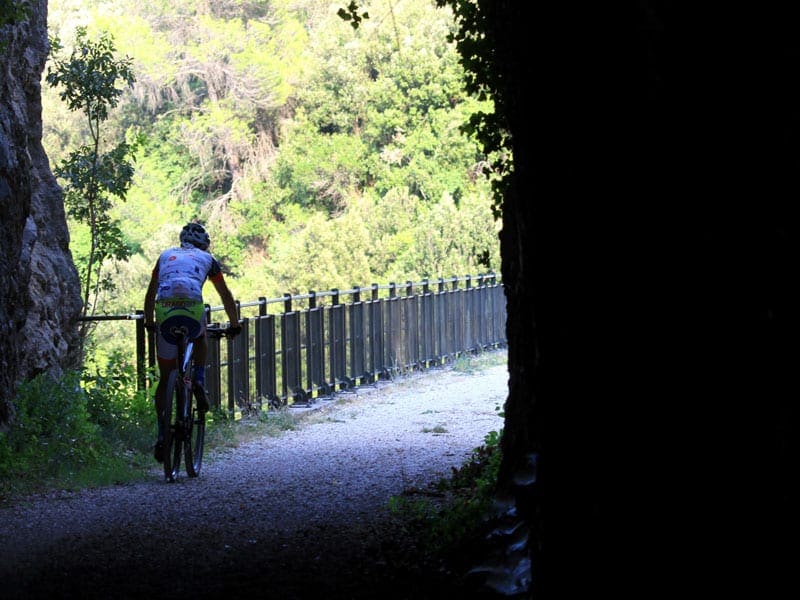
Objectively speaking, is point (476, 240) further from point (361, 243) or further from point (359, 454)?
point (359, 454)

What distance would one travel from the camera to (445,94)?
45.4m

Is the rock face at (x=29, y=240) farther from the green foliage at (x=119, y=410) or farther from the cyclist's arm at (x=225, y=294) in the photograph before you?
the cyclist's arm at (x=225, y=294)

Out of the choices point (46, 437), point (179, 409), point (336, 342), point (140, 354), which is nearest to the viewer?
point (179, 409)

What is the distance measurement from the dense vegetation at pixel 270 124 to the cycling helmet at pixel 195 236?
3166 centimetres

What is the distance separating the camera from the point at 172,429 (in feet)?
30.1

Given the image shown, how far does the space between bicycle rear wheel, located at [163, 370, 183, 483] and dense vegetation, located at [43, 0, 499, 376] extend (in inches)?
1255

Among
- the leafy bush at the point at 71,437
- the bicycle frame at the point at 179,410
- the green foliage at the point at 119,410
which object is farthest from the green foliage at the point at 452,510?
the green foliage at the point at 119,410

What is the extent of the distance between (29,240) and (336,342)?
629cm

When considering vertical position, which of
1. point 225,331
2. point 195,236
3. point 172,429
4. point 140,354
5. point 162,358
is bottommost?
point 172,429

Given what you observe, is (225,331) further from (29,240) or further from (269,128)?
(269,128)

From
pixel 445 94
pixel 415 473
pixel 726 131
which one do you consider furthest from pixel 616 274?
pixel 445 94

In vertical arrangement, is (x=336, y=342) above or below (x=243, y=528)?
above

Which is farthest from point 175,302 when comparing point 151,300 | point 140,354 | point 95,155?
point 95,155

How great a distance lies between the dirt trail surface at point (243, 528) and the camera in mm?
5926
